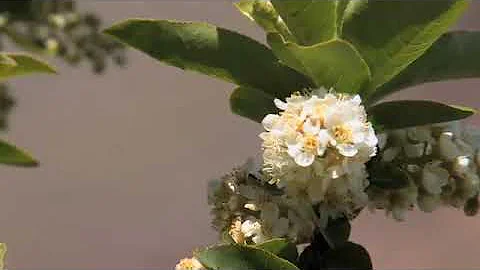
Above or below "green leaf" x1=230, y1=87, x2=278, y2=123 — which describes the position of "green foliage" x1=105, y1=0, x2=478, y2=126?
above

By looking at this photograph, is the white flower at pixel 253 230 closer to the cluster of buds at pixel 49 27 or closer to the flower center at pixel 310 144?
the flower center at pixel 310 144

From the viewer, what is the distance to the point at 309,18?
23.1 inches

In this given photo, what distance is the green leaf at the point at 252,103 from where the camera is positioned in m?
0.63

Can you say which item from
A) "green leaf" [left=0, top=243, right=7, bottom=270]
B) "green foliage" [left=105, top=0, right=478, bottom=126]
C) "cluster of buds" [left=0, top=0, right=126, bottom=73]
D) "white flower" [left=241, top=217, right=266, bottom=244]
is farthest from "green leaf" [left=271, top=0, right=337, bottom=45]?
"cluster of buds" [left=0, top=0, right=126, bottom=73]

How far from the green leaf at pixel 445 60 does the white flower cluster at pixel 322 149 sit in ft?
0.20

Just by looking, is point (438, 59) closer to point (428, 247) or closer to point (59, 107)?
point (428, 247)

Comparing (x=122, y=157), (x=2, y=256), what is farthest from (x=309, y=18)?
(x=122, y=157)

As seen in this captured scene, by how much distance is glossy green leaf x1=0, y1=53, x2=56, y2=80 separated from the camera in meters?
0.65

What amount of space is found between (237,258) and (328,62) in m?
0.13

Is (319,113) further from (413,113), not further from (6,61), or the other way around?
(6,61)

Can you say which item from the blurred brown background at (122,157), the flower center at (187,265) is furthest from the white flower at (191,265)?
the blurred brown background at (122,157)

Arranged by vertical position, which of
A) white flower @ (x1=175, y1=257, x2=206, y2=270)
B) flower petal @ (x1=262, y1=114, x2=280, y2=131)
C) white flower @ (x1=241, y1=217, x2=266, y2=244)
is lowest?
white flower @ (x1=175, y1=257, x2=206, y2=270)

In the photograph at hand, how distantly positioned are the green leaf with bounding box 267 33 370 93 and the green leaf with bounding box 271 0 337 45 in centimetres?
2

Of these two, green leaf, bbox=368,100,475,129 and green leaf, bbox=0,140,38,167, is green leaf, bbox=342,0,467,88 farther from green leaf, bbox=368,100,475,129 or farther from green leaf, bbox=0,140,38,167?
green leaf, bbox=0,140,38,167
